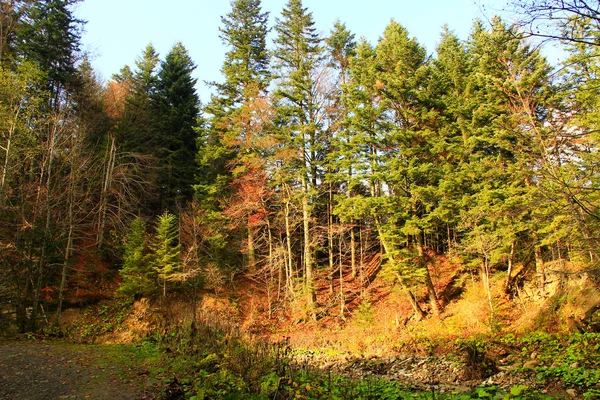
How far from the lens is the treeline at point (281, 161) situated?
12586 mm

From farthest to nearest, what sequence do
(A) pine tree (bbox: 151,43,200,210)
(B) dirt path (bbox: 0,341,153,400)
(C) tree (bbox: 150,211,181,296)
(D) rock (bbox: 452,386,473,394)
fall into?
(A) pine tree (bbox: 151,43,200,210) → (C) tree (bbox: 150,211,181,296) → (D) rock (bbox: 452,386,473,394) → (B) dirt path (bbox: 0,341,153,400)

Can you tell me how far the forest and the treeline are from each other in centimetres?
11

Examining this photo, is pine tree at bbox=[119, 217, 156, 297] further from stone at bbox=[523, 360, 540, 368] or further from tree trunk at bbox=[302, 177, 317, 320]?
stone at bbox=[523, 360, 540, 368]

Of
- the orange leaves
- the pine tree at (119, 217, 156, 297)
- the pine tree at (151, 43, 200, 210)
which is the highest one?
the pine tree at (151, 43, 200, 210)

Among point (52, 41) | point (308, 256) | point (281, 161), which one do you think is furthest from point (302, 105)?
point (52, 41)

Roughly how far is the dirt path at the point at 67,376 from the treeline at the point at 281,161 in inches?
226

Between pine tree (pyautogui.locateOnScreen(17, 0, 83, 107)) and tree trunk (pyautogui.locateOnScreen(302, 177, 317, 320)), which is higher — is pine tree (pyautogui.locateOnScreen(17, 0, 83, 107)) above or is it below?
above

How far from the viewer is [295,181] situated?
1881 cm

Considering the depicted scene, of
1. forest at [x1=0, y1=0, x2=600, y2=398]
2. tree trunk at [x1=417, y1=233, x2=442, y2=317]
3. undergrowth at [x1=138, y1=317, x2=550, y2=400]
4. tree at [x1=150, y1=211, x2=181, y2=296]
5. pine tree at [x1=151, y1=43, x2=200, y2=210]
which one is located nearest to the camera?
undergrowth at [x1=138, y1=317, x2=550, y2=400]

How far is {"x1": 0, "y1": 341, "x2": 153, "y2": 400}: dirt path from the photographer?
512 cm

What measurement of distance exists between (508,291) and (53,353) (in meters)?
15.8

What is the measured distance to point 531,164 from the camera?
10.9 metres

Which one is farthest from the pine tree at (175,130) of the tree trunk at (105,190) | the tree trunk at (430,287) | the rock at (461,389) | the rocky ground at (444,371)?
the rock at (461,389)

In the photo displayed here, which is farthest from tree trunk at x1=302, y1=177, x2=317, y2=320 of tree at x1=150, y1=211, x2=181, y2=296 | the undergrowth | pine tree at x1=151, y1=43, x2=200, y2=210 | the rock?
the rock
